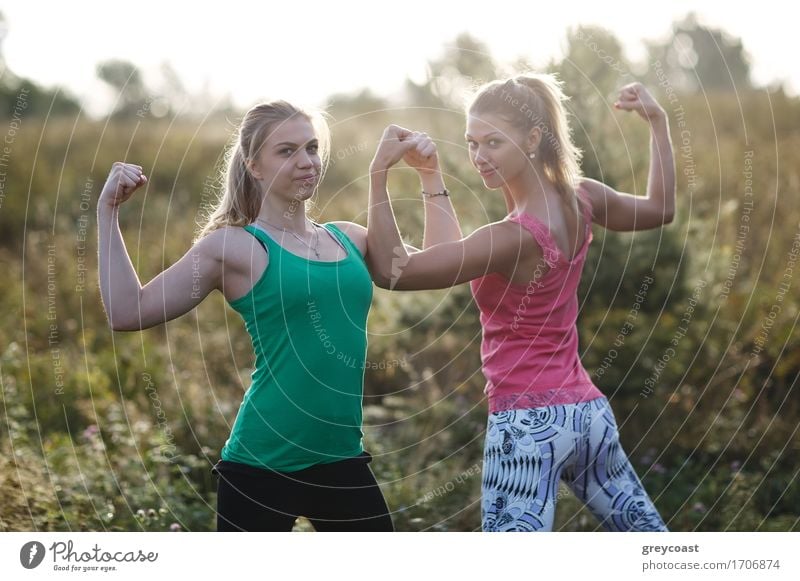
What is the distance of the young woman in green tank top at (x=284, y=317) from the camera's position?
318 cm

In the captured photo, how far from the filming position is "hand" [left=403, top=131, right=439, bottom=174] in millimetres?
3430

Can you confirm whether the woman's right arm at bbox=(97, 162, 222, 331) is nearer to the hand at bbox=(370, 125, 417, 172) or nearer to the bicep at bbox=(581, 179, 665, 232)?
the hand at bbox=(370, 125, 417, 172)

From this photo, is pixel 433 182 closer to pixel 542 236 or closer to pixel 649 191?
pixel 542 236

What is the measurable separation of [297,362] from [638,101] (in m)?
1.83

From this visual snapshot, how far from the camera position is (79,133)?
1485cm

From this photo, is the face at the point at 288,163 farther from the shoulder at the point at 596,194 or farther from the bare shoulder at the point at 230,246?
the shoulder at the point at 596,194

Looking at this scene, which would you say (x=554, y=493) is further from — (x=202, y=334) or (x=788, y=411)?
(x=202, y=334)

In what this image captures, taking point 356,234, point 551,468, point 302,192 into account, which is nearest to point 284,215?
point 302,192

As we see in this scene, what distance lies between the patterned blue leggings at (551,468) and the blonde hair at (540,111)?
0.85 metres

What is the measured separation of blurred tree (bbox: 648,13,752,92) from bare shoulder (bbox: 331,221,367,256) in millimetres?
5282

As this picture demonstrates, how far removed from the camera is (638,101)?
3879mm

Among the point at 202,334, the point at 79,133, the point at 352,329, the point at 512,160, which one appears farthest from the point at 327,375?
the point at 79,133

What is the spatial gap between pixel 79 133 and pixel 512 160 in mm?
12810
